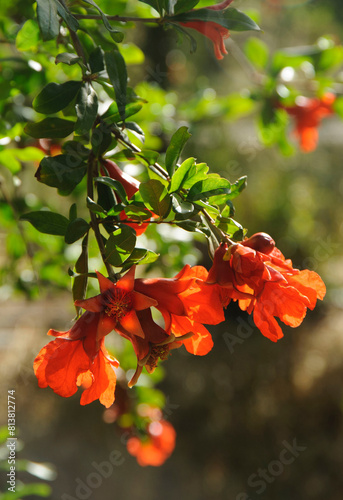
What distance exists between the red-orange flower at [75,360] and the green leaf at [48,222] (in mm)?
110

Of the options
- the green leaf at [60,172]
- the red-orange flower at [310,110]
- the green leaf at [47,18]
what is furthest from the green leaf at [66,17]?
the red-orange flower at [310,110]

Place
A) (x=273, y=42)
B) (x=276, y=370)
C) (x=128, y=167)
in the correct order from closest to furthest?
1. (x=128, y=167)
2. (x=276, y=370)
3. (x=273, y=42)

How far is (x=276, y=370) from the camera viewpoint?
1896mm

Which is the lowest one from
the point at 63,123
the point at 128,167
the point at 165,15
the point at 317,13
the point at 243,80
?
the point at 243,80

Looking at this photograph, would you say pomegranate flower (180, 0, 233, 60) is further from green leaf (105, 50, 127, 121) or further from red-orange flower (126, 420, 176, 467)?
red-orange flower (126, 420, 176, 467)

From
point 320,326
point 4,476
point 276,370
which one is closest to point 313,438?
point 276,370

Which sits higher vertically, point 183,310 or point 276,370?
point 183,310

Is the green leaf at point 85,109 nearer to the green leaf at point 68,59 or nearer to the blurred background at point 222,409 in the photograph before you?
the green leaf at point 68,59

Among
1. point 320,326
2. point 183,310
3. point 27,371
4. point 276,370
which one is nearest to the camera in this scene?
point 183,310

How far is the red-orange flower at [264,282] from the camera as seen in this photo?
1.20 feet

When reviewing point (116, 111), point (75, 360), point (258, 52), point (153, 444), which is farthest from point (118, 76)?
point (153, 444)

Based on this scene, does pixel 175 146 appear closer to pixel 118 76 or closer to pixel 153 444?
pixel 118 76

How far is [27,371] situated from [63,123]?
Answer: 1771 mm

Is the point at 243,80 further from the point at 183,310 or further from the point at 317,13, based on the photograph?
the point at 183,310
